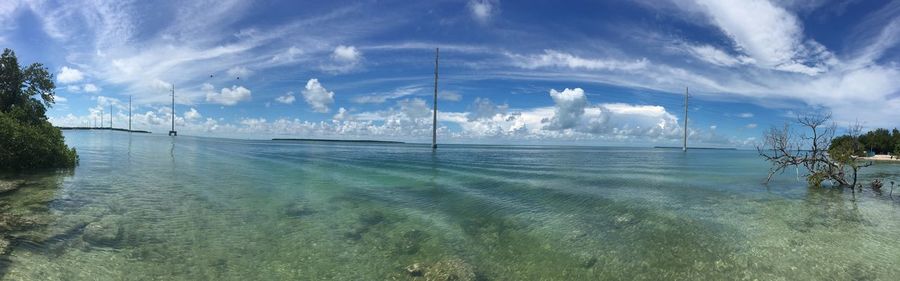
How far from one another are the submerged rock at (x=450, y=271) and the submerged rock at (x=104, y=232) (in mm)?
7776

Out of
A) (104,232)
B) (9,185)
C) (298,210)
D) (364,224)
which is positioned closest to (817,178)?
(364,224)

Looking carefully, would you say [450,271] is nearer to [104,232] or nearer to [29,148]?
[104,232]

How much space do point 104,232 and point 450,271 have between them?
30.8ft

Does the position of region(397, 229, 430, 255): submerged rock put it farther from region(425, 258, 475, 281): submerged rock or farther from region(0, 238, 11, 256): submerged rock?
region(0, 238, 11, 256): submerged rock

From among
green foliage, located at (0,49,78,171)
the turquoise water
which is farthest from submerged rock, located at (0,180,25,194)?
green foliage, located at (0,49,78,171)

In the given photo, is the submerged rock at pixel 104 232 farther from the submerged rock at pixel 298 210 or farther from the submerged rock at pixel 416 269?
the submerged rock at pixel 416 269

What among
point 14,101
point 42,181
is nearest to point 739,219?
point 42,181

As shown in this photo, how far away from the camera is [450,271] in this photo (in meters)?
9.16

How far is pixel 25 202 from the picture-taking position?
1473cm

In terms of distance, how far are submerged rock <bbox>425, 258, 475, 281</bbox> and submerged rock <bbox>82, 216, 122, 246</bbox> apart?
25.5 feet

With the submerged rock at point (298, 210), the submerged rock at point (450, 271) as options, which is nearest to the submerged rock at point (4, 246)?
the submerged rock at point (298, 210)

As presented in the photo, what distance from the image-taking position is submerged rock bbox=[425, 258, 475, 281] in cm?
880

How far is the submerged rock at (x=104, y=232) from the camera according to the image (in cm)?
1041

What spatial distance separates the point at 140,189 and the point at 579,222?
18774mm
